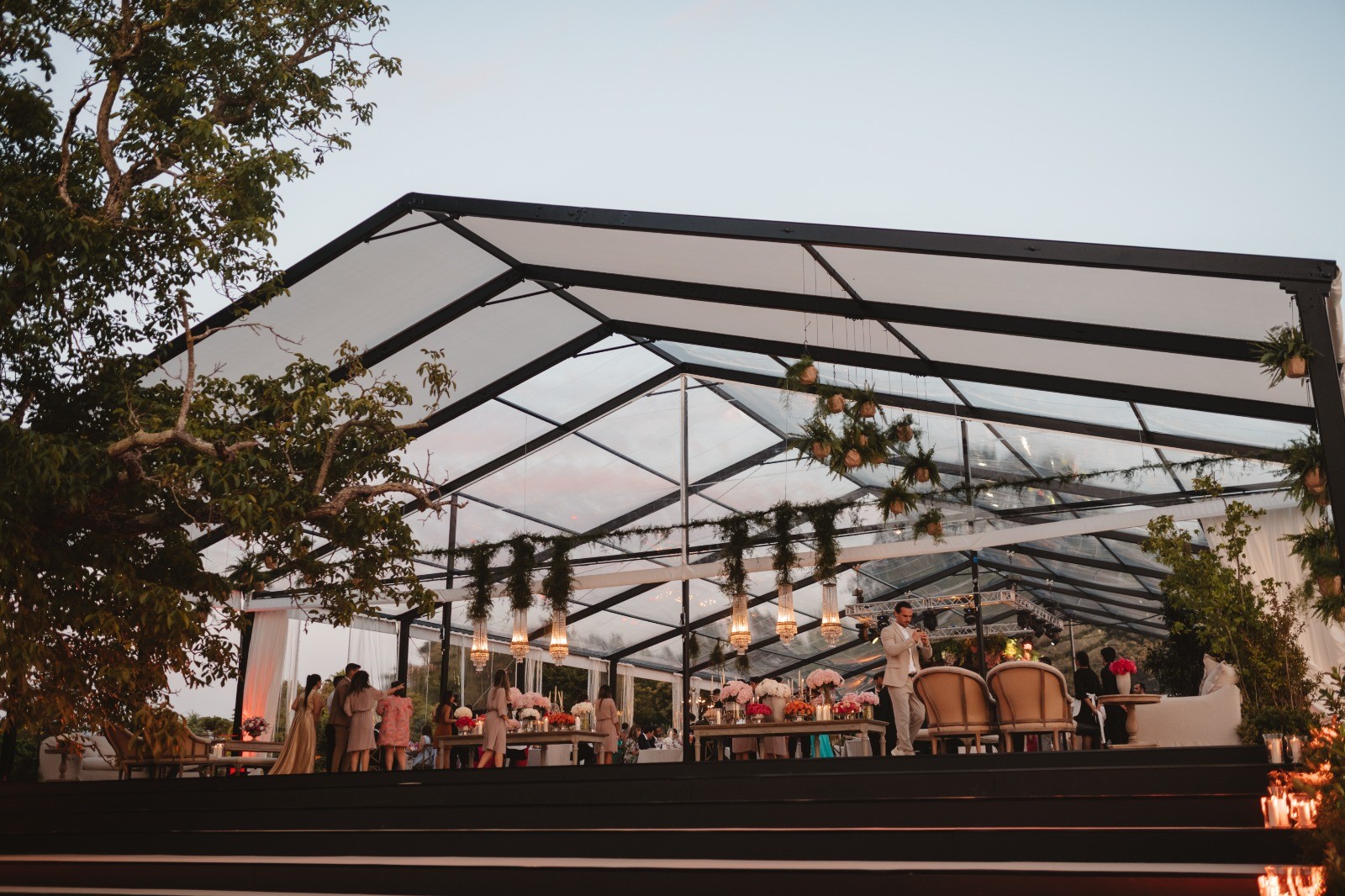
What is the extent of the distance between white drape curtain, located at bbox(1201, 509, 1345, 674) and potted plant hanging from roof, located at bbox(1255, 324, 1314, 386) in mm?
4257

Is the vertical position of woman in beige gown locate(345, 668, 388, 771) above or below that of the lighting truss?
below

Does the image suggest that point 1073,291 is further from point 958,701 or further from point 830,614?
point 830,614

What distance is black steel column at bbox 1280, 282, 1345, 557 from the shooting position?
19.2 feet

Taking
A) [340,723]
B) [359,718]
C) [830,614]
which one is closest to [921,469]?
[830,614]

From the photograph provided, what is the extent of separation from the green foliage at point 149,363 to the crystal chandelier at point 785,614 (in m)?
4.93

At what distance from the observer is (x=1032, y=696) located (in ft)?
26.1

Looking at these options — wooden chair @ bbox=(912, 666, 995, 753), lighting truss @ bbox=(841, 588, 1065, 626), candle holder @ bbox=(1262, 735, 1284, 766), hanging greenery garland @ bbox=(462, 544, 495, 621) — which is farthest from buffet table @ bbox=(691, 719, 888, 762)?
lighting truss @ bbox=(841, 588, 1065, 626)

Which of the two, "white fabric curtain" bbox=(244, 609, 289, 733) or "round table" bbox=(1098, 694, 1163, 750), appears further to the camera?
"white fabric curtain" bbox=(244, 609, 289, 733)

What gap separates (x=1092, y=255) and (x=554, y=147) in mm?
7747

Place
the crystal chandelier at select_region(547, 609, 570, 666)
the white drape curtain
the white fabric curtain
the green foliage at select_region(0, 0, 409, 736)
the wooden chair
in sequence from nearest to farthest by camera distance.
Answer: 1. the green foliage at select_region(0, 0, 409, 736)
2. the wooden chair
3. the white drape curtain
4. the crystal chandelier at select_region(547, 609, 570, 666)
5. the white fabric curtain

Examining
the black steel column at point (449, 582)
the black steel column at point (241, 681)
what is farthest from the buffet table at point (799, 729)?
the black steel column at point (241, 681)

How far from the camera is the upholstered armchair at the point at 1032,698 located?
7.91 metres

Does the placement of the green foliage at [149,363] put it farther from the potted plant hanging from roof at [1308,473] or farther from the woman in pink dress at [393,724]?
the potted plant hanging from roof at [1308,473]

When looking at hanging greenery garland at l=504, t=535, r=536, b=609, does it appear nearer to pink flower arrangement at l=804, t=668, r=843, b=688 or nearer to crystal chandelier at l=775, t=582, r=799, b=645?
crystal chandelier at l=775, t=582, r=799, b=645
